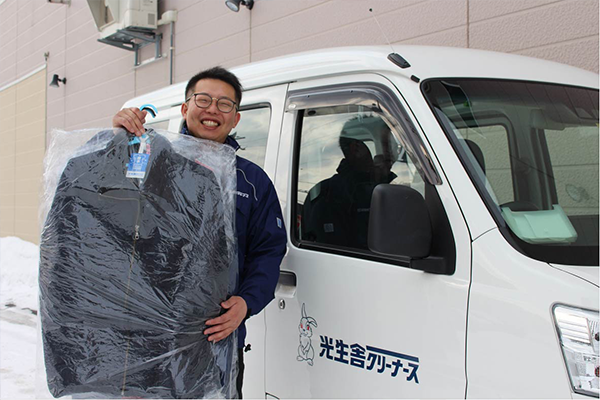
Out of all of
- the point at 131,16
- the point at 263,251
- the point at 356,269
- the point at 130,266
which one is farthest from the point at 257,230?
the point at 131,16

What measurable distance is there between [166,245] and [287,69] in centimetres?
104

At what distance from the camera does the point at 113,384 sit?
1.67m

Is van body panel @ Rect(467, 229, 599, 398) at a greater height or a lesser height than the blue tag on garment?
lesser

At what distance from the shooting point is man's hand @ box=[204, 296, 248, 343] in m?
1.71

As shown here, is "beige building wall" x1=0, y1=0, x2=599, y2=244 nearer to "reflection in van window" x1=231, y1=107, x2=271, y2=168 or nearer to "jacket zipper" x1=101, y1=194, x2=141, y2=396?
"reflection in van window" x1=231, y1=107, x2=271, y2=168

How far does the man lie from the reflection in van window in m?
0.24

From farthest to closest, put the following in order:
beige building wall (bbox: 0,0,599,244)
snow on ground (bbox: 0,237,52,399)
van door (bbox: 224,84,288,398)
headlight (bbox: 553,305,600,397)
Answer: beige building wall (bbox: 0,0,599,244)
snow on ground (bbox: 0,237,52,399)
van door (bbox: 224,84,288,398)
headlight (bbox: 553,305,600,397)

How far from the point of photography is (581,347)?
136 centimetres

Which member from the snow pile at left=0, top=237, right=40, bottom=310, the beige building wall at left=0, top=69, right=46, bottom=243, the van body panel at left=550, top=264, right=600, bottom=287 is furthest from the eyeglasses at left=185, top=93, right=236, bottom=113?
the beige building wall at left=0, top=69, right=46, bottom=243

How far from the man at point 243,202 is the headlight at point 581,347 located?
1.00 metres

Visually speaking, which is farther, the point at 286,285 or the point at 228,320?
the point at 286,285

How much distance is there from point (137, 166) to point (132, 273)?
0.37 metres

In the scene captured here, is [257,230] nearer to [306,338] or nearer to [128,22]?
[306,338]

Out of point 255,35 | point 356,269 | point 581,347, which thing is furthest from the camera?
point 255,35
